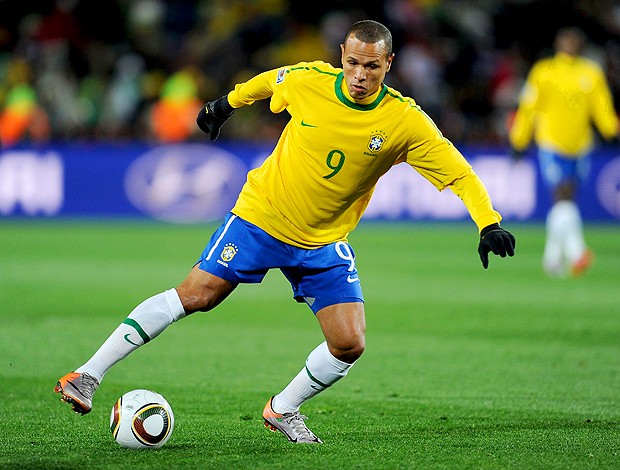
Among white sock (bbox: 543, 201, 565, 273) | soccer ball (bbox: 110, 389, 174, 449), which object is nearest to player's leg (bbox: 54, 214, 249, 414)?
soccer ball (bbox: 110, 389, 174, 449)

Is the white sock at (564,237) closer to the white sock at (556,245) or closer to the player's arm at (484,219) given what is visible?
the white sock at (556,245)

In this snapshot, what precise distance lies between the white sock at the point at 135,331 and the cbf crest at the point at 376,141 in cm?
123

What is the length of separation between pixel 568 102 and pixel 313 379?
9.31 metres

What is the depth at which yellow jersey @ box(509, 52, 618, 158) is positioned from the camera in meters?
14.2

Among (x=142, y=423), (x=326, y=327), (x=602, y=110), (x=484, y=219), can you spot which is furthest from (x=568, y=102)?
(x=142, y=423)

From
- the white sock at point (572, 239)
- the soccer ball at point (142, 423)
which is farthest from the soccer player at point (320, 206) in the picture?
the white sock at point (572, 239)

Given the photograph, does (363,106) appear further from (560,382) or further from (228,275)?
(560,382)

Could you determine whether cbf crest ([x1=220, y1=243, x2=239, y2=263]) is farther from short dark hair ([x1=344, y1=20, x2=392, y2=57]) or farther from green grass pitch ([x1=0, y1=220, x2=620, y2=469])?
short dark hair ([x1=344, y1=20, x2=392, y2=57])

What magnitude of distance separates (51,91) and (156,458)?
1605 centimetres

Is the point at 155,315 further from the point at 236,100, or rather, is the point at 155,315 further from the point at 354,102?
the point at 354,102

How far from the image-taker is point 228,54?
847 inches

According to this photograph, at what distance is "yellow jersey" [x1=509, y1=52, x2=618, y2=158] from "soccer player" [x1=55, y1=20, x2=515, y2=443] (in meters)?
8.66

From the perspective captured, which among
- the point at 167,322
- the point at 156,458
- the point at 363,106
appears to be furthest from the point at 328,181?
the point at 156,458

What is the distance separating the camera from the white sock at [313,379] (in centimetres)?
584
